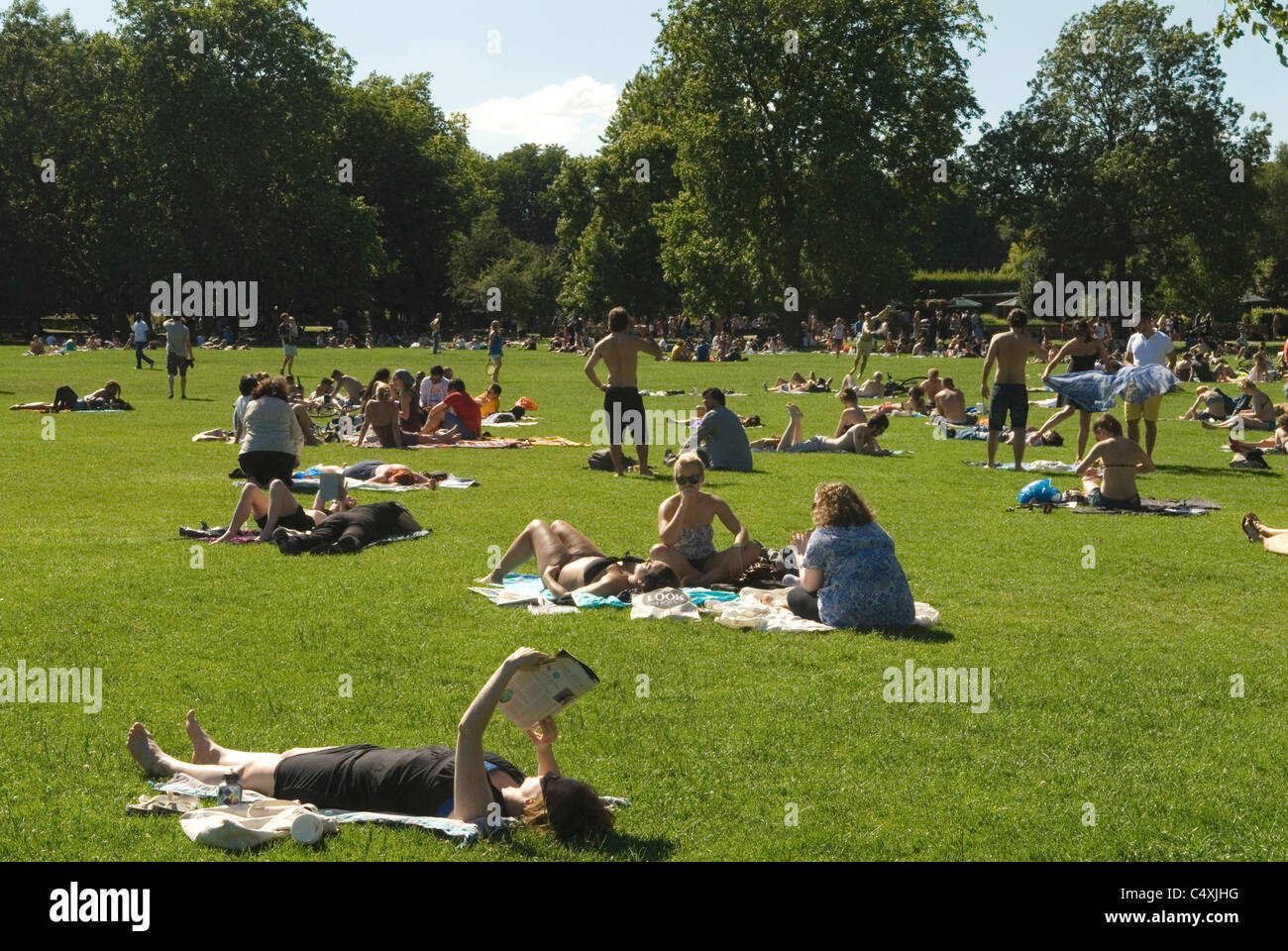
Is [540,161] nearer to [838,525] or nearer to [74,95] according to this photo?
[74,95]

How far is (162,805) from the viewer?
257 inches

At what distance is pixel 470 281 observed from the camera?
84125mm

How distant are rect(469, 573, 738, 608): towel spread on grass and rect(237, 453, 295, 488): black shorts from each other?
432 centimetres

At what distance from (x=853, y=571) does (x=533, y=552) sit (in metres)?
2.89

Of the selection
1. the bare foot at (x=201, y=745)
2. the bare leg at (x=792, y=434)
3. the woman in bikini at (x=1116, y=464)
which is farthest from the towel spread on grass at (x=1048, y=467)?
the bare foot at (x=201, y=745)

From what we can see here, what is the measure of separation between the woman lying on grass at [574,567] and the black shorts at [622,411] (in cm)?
698

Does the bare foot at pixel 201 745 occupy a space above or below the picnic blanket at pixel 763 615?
below

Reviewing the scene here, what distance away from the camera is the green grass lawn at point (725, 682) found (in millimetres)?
6340

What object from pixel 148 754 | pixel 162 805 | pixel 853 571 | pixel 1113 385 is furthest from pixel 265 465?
pixel 1113 385

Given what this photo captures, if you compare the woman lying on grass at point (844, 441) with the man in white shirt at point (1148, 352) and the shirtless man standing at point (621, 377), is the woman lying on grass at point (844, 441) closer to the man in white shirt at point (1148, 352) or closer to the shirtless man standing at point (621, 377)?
the man in white shirt at point (1148, 352)

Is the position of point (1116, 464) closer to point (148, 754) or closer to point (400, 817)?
point (400, 817)

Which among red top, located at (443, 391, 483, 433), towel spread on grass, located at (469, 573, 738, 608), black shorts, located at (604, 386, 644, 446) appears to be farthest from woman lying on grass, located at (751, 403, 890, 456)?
towel spread on grass, located at (469, 573, 738, 608)

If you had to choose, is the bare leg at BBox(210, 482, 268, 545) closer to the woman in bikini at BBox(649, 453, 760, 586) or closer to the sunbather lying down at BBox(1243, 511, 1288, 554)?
the woman in bikini at BBox(649, 453, 760, 586)

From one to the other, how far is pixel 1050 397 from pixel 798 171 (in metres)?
32.2
